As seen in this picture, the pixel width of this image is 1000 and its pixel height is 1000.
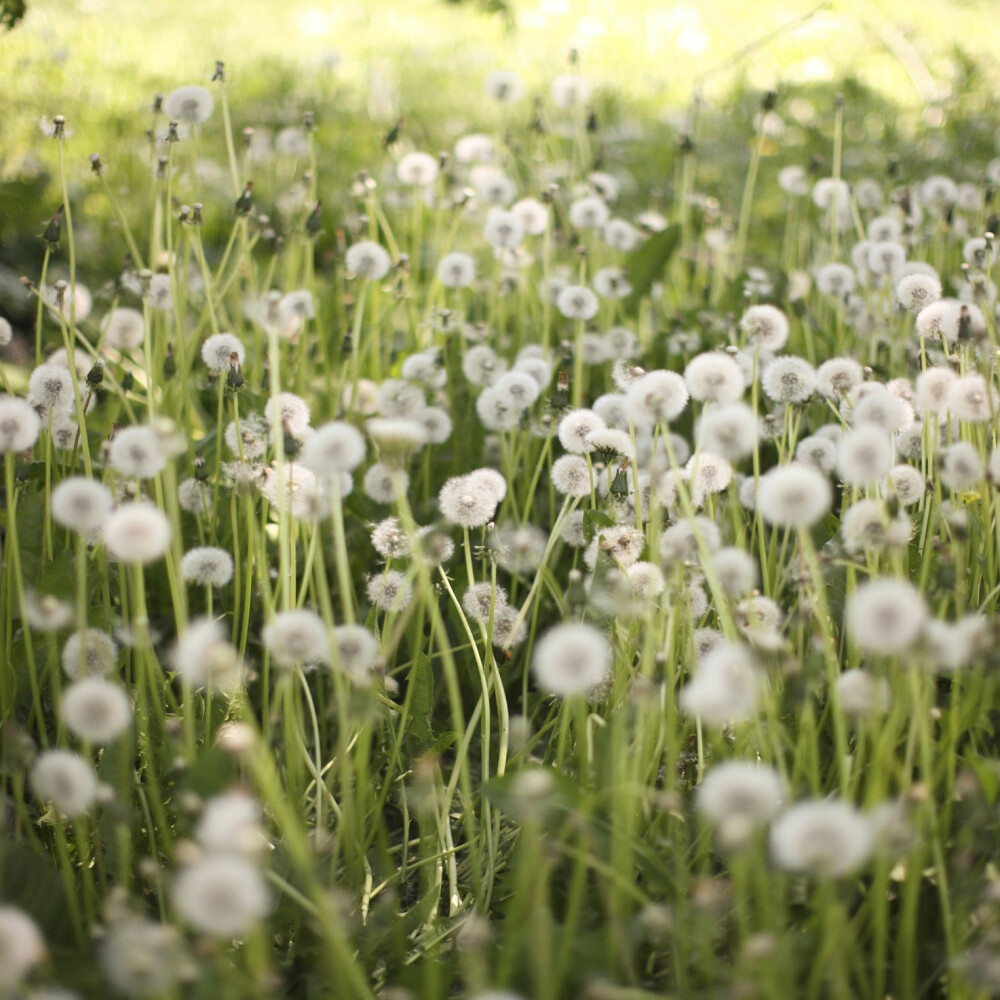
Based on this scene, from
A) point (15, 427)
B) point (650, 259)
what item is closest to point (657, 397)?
point (15, 427)

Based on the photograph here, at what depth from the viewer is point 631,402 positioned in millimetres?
1148

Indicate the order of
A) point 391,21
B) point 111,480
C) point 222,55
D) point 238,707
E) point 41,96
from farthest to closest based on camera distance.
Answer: point 391,21 → point 222,55 → point 41,96 → point 111,480 → point 238,707

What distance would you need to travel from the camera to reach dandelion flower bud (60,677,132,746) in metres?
0.85

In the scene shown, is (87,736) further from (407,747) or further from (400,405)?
(400,405)

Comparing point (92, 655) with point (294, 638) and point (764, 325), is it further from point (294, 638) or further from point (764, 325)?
point (764, 325)

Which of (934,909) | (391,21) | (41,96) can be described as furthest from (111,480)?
(391,21)

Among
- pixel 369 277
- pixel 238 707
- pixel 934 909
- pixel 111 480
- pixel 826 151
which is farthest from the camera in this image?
pixel 826 151

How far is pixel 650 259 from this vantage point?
8.09 feet

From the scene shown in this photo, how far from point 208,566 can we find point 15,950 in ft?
2.18

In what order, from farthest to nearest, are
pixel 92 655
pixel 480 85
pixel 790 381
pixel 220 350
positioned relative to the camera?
1. pixel 480 85
2. pixel 220 350
3. pixel 790 381
4. pixel 92 655

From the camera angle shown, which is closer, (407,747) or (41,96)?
(407,747)

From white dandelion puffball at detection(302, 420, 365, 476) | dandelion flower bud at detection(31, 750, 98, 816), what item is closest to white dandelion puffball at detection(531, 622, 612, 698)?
white dandelion puffball at detection(302, 420, 365, 476)

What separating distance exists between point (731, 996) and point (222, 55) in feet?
15.5

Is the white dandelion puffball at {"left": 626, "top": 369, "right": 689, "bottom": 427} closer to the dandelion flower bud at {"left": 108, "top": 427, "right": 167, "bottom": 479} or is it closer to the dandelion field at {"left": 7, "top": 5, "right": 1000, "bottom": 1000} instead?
the dandelion field at {"left": 7, "top": 5, "right": 1000, "bottom": 1000}
